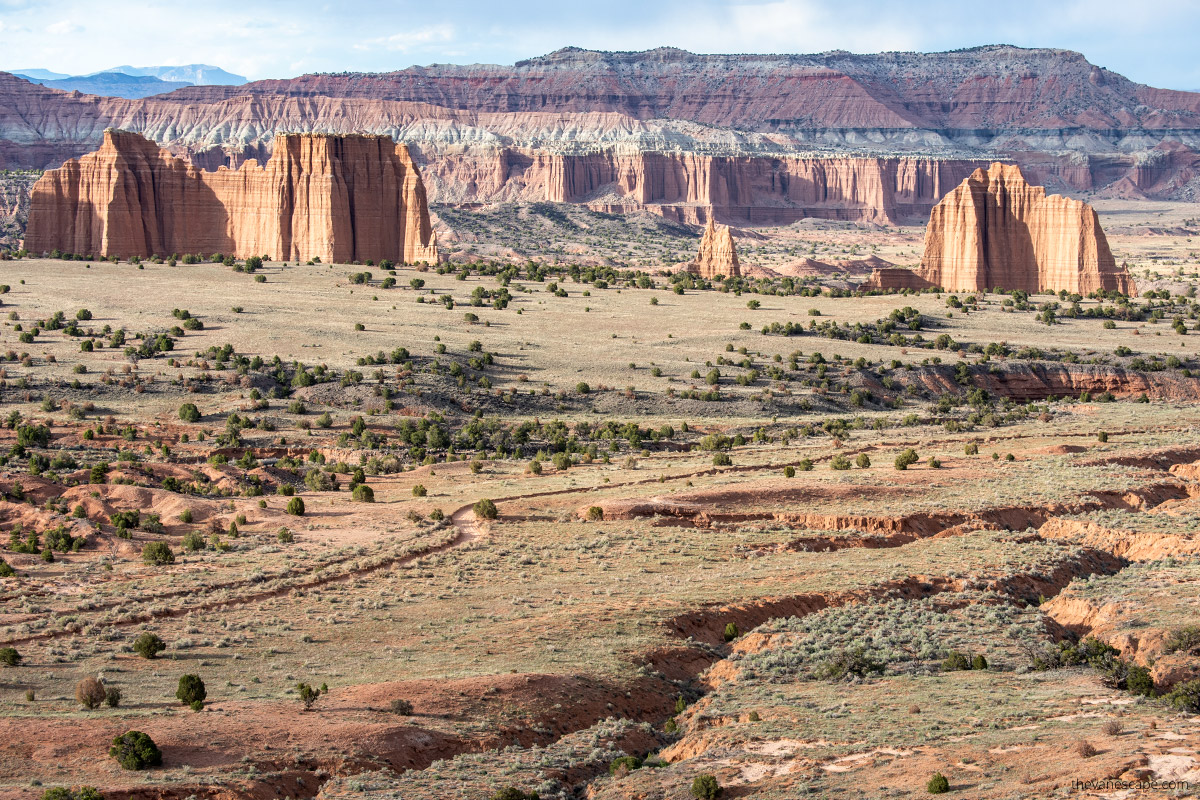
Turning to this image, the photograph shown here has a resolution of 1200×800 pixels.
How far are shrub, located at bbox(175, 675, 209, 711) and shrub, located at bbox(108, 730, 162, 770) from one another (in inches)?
95.4

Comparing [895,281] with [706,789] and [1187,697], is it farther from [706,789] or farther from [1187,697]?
[706,789]

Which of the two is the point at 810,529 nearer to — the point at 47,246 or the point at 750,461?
the point at 750,461

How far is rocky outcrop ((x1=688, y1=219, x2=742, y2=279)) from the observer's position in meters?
132

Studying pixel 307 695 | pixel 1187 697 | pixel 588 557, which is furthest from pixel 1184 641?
pixel 307 695

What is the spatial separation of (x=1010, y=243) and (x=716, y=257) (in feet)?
93.1

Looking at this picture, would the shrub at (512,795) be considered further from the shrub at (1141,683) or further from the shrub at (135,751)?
the shrub at (1141,683)

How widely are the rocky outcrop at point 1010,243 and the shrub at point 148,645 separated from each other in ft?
313

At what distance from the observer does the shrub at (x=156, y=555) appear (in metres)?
37.6

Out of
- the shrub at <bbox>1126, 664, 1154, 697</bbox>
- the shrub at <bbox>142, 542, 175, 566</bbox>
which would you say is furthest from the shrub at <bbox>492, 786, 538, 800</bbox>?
the shrub at <bbox>142, 542, 175, 566</bbox>

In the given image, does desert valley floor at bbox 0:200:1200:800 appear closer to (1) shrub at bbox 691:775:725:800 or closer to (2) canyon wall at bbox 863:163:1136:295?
(1) shrub at bbox 691:775:725:800

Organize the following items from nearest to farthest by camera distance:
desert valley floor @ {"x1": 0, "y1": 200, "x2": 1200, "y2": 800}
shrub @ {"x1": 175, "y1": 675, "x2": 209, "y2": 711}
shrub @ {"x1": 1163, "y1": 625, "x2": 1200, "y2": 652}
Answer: desert valley floor @ {"x1": 0, "y1": 200, "x2": 1200, "y2": 800}, shrub @ {"x1": 175, "y1": 675, "x2": 209, "y2": 711}, shrub @ {"x1": 1163, "y1": 625, "x2": 1200, "y2": 652}

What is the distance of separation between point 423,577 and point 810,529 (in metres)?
13.3

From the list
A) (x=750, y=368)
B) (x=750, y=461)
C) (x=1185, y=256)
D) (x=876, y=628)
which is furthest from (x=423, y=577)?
(x=1185, y=256)

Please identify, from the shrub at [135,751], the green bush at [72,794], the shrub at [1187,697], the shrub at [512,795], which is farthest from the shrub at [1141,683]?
the green bush at [72,794]
